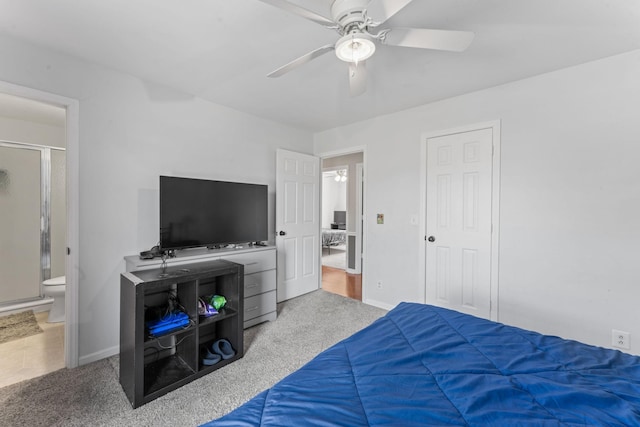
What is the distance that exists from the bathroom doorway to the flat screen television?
1771 mm

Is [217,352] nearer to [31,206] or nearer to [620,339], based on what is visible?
[620,339]

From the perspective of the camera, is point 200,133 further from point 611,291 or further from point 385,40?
point 611,291

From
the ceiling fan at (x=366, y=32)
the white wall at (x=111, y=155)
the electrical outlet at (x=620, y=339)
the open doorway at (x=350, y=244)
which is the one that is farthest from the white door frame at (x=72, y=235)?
the electrical outlet at (x=620, y=339)

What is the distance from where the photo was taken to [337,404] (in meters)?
0.90

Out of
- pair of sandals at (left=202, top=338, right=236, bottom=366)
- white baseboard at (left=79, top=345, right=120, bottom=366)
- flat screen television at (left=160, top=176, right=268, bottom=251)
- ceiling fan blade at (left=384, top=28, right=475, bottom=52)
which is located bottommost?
white baseboard at (left=79, top=345, right=120, bottom=366)

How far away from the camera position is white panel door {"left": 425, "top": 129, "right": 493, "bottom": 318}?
9.27ft

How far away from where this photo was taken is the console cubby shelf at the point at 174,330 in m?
1.83

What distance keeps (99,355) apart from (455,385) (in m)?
2.79

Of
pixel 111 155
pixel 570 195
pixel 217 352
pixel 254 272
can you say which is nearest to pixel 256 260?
pixel 254 272

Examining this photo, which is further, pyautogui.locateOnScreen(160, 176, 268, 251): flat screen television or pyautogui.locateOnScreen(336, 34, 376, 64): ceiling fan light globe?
pyautogui.locateOnScreen(160, 176, 268, 251): flat screen television

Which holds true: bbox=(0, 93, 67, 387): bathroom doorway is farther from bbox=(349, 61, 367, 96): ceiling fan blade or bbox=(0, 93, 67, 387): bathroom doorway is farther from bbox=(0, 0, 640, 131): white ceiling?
bbox=(349, 61, 367, 96): ceiling fan blade

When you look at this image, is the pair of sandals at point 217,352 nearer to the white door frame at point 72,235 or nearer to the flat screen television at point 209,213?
the flat screen television at point 209,213

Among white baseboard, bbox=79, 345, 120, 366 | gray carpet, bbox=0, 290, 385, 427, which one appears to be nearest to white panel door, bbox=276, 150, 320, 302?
gray carpet, bbox=0, 290, 385, 427

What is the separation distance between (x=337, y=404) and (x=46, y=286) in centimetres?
382
